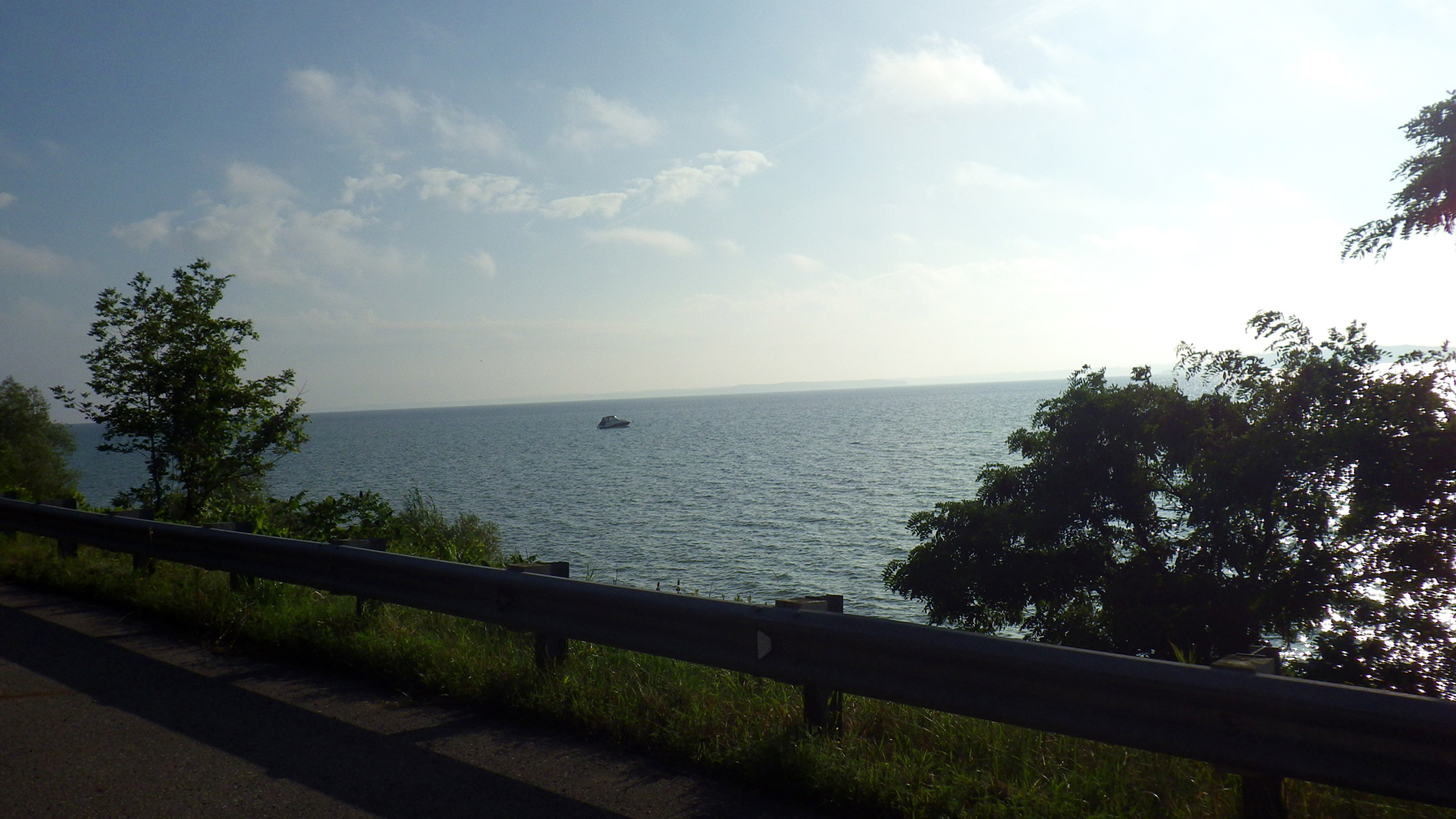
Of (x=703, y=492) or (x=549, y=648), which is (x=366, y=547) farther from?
(x=703, y=492)

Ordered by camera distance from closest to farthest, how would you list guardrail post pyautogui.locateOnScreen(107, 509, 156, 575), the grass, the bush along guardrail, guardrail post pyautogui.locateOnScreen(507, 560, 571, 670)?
1. the bush along guardrail
2. the grass
3. guardrail post pyautogui.locateOnScreen(507, 560, 571, 670)
4. guardrail post pyautogui.locateOnScreen(107, 509, 156, 575)

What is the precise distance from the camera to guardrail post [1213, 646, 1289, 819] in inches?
120

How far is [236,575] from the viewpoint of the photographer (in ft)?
23.7

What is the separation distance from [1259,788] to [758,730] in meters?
2.00

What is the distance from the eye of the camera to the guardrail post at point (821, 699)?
4070 mm

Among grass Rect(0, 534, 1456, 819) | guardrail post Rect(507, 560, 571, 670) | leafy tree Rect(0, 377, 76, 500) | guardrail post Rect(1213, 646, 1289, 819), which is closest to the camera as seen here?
guardrail post Rect(1213, 646, 1289, 819)

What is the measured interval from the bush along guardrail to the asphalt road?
642 millimetres

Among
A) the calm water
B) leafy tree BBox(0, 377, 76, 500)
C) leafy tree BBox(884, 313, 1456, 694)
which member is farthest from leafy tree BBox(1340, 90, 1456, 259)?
leafy tree BBox(0, 377, 76, 500)

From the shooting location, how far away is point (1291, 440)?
48.3 ft

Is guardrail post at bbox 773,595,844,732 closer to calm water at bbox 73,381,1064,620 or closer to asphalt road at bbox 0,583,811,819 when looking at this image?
asphalt road at bbox 0,583,811,819

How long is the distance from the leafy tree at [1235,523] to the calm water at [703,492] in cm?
376

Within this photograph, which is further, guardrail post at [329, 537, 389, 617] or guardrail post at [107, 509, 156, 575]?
guardrail post at [107, 509, 156, 575]

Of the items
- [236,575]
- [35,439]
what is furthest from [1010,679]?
[35,439]

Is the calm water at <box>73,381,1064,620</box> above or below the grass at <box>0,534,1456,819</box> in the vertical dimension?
below
